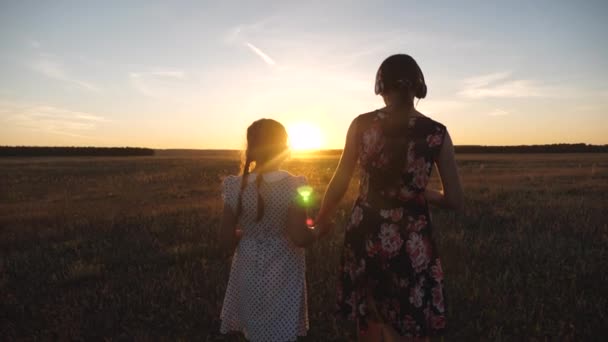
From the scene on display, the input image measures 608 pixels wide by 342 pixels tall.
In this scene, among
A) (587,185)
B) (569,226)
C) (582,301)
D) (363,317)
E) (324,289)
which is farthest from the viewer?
(587,185)

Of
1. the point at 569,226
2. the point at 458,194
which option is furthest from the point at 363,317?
the point at 569,226

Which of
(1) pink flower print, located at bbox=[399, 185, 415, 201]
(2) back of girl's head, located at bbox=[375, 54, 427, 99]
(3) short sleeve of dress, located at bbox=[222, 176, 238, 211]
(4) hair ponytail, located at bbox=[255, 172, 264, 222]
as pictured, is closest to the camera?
(2) back of girl's head, located at bbox=[375, 54, 427, 99]

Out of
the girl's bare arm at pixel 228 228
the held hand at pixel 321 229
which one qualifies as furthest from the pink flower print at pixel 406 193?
the girl's bare arm at pixel 228 228

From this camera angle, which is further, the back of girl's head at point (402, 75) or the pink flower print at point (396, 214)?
the pink flower print at point (396, 214)

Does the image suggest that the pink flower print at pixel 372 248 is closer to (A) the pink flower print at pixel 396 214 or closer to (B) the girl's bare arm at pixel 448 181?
(A) the pink flower print at pixel 396 214

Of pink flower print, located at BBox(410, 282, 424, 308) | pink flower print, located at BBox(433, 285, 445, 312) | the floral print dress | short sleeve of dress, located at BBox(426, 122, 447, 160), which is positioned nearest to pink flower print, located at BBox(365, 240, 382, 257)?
the floral print dress

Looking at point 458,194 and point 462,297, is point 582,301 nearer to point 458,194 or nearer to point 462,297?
point 462,297

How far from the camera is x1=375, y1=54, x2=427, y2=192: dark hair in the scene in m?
2.50

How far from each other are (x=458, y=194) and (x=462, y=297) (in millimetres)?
3297

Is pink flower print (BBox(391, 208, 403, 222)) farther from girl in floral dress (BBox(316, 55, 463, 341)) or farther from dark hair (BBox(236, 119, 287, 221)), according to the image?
dark hair (BBox(236, 119, 287, 221))

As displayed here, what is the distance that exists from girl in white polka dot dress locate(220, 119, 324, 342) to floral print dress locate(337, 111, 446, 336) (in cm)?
41

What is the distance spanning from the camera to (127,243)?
336 inches

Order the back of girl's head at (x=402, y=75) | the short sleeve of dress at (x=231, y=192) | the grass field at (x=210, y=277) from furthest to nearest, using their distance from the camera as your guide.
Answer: the grass field at (x=210, y=277) < the short sleeve of dress at (x=231, y=192) < the back of girl's head at (x=402, y=75)

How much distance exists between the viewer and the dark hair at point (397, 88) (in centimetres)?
250
